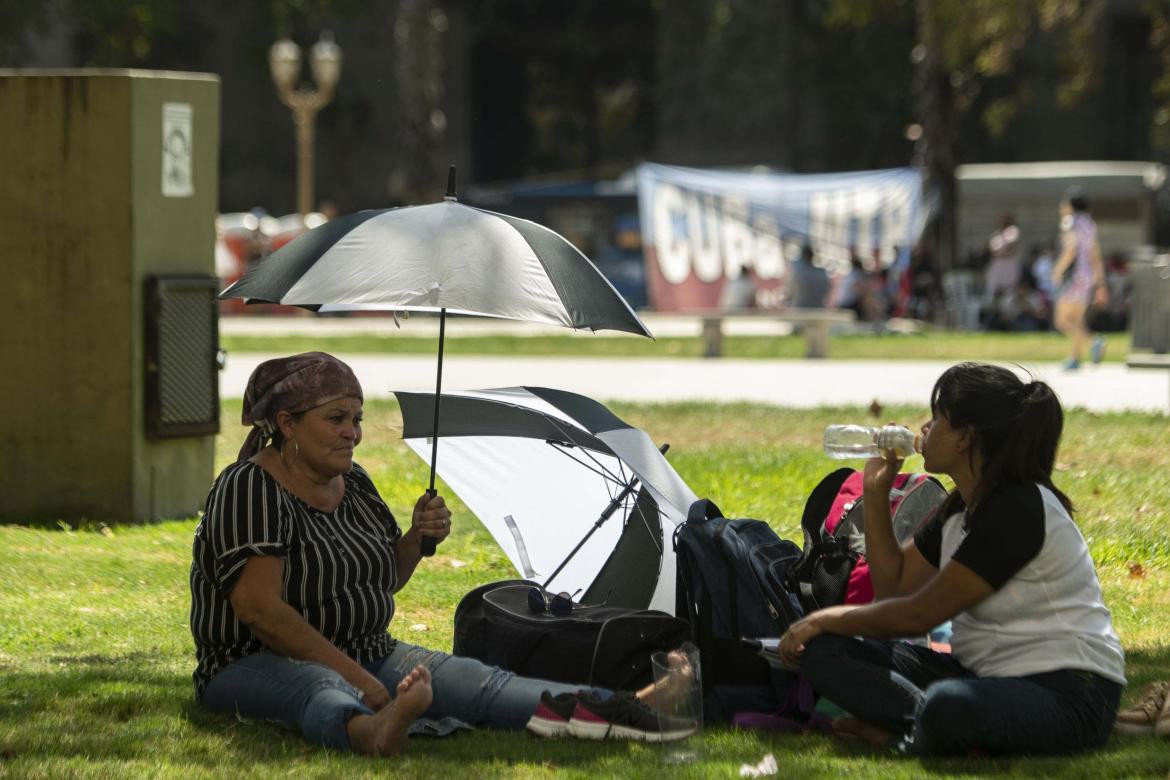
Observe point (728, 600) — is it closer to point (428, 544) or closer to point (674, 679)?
point (674, 679)

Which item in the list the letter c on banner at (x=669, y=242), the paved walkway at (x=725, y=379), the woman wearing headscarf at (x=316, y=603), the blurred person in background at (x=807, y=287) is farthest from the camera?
the letter c on banner at (x=669, y=242)

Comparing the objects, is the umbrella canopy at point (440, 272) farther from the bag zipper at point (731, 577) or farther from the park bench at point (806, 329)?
the park bench at point (806, 329)

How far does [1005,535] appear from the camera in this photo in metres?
4.47

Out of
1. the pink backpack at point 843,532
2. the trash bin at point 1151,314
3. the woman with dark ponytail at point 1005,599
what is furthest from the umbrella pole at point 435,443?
the trash bin at point 1151,314

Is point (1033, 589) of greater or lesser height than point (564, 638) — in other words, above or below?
above

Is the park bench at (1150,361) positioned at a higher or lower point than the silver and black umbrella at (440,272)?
lower

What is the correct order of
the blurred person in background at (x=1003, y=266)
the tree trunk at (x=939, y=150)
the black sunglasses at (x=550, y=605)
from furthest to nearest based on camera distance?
the tree trunk at (x=939, y=150), the blurred person in background at (x=1003, y=266), the black sunglasses at (x=550, y=605)

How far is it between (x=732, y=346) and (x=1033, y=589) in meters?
17.1

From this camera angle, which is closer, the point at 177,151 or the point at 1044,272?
the point at 177,151

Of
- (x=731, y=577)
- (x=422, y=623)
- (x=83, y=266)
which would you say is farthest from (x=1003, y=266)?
(x=731, y=577)

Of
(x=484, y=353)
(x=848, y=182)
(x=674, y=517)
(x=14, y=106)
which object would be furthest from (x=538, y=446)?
(x=848, y=182)

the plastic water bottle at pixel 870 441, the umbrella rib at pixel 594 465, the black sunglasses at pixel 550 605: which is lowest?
the black sunglasses at pixel 550 605

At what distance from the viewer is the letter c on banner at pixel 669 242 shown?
85.0 feet

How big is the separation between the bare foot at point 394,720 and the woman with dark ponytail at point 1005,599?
103 cm
